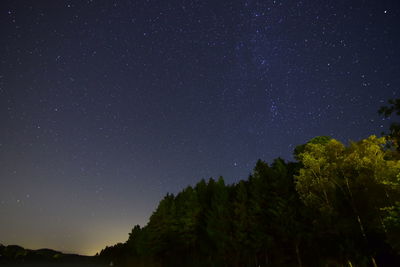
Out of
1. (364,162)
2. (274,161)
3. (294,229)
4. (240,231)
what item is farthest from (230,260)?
(364,162)

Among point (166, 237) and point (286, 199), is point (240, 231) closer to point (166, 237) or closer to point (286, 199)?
point (286, 199)

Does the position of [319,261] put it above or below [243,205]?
below

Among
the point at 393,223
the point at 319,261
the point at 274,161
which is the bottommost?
the point at 319,261

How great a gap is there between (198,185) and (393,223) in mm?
34526

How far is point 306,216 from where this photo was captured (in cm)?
2706

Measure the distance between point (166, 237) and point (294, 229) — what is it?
24901 mm

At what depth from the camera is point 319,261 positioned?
86.4ft

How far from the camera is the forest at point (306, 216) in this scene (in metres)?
20.7

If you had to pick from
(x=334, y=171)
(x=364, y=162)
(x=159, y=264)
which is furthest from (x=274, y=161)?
(x=159, y=264)

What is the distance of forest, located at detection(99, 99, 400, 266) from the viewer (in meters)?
20.7

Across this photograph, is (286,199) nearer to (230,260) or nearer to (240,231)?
(240,231)

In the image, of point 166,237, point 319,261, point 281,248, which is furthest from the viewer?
point 166,237

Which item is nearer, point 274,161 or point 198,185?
point 274,161

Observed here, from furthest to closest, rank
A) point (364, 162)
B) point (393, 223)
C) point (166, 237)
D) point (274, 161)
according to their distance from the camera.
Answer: point (166, 237), point (274, 161), point (364, 162), point (393, 223)
